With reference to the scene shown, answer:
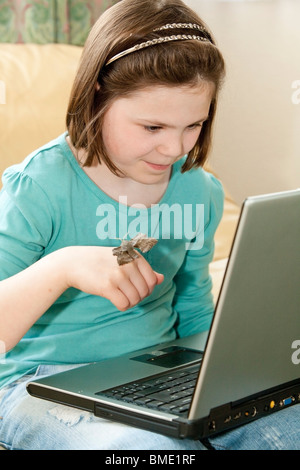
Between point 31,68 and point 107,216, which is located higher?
point 31,68

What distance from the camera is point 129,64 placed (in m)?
0.95

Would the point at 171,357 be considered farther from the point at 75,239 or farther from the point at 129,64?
the point at 129,64

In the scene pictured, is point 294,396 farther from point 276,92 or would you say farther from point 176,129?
point 276,92

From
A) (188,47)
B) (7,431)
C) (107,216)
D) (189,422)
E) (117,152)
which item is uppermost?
(188,47)

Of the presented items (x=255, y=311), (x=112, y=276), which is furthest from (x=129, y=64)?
(x=255, y=311)

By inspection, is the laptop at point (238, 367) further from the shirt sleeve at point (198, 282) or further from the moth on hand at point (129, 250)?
the shirt sleeve at point (198, 282)

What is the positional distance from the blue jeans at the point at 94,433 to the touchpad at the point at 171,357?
145 mm

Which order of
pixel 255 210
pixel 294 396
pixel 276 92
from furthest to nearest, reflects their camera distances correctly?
1. pixel 276 92
2. pixel 294 396
3. pixel 255 210

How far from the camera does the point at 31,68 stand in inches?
60.5

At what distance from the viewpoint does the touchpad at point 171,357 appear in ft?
3.07

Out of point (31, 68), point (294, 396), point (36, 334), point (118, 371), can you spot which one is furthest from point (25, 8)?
point (294, 396)

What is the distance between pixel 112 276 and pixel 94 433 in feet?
0.59

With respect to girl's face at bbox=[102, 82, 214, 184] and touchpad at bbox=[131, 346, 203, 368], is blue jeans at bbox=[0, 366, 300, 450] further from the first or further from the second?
girl's face at bbox=[102, 82, 214, 184]

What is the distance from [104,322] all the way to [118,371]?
15cm
